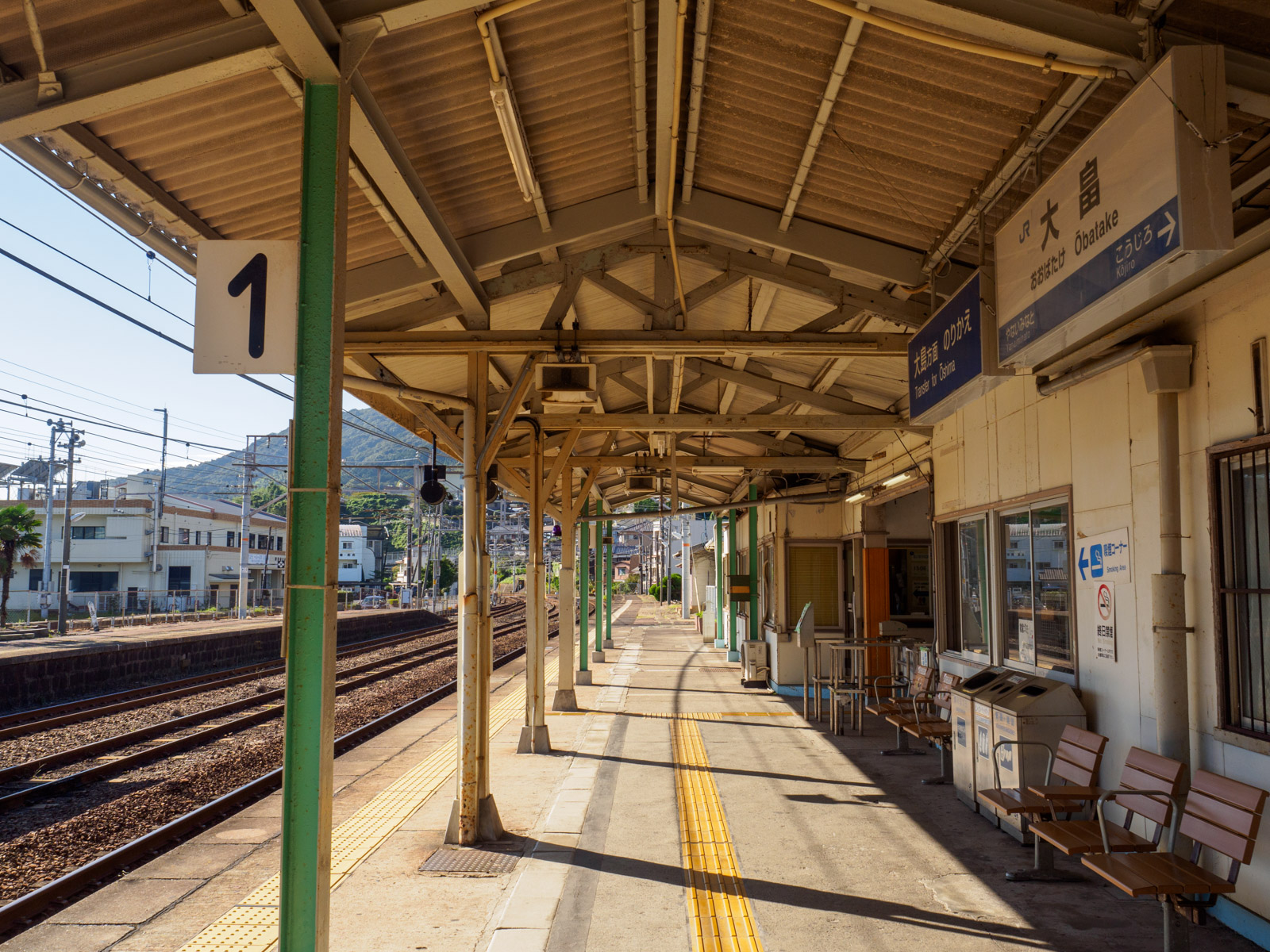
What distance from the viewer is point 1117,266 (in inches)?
125

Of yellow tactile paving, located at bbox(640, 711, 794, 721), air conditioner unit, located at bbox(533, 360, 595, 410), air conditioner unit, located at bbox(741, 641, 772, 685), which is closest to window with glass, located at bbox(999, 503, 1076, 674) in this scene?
air conditioner unit, located at bbox(533, 360, 595, 410)

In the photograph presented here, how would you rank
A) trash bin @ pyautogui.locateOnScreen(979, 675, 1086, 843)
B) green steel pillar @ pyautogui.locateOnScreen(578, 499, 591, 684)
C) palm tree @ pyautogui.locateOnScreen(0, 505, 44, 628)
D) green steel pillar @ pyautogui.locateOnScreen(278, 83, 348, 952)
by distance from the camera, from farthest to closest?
palm tree @ pyautogui.locateOnScreen(0, 505, 44, 628) < green steel pillar @ pyautogui.locateOnScreen(578, 499, 591, 684) < trash bin @ pyautogui.locateOnScreen(979, 675, 1086, 843) < green steel pillar @ pyautogui.locateOnScreen(278, 83, 348, 952)

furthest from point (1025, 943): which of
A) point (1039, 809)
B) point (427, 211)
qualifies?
point (427, 211)

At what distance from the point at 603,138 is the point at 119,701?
13.0m

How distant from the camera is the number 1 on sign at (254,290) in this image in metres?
3.31

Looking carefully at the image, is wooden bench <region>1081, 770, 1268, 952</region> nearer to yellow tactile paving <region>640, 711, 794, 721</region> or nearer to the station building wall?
the station building wall

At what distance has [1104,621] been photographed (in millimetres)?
Result: 5492

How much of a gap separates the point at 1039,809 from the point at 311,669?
3971mm

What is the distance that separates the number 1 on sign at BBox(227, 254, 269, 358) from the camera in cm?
331

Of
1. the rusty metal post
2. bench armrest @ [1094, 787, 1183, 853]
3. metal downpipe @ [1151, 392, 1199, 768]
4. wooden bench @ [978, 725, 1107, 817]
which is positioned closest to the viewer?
bench armrest @ [1094, 787, 1183, 853]

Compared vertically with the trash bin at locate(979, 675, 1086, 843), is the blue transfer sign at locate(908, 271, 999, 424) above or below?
above

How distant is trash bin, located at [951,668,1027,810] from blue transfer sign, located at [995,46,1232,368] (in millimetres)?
3203

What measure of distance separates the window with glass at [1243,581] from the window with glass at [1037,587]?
5.35 feet

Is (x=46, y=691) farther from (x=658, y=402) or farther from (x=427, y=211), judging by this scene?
(x=427, y=211)
